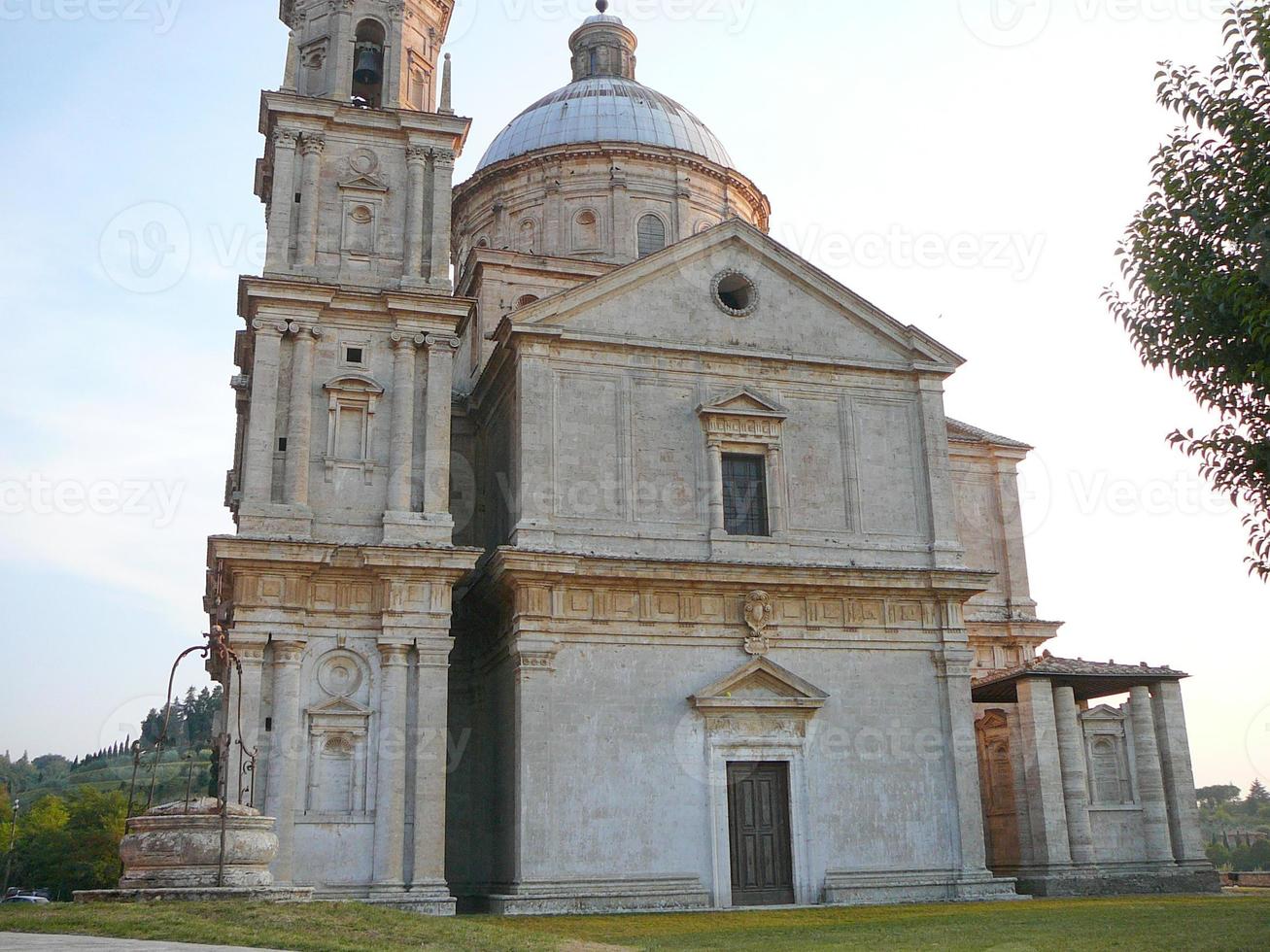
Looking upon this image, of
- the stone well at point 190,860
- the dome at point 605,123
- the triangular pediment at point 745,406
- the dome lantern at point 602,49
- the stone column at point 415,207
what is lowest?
the stone well at point 190,860

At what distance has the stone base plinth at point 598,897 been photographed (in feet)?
68.1

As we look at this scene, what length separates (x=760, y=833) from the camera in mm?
22781

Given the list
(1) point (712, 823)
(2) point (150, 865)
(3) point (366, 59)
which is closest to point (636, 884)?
(1) point (712, 823)

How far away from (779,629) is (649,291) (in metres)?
7.34

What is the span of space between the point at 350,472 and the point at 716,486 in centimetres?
707

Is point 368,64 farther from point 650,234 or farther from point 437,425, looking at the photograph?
point 650,234

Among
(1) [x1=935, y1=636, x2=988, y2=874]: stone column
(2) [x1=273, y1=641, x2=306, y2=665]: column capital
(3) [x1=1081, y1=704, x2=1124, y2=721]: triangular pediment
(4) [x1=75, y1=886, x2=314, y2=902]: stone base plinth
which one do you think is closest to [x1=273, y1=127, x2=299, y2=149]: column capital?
(2) [x1=273, y1=641, x2=306, y2=665]: column capital

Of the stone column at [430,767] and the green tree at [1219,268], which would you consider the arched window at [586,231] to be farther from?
the green tree at [1219,268]

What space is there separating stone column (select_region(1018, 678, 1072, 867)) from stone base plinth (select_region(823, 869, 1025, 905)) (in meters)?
1.37

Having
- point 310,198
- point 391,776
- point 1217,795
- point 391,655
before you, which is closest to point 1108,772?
point 391,776

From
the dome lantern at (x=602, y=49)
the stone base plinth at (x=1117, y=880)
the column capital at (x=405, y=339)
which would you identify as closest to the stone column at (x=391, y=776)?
the column capital at (x=405, y=339)

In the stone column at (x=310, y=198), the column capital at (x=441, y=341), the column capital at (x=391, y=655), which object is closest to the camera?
the column capital at (x=391, y=655)

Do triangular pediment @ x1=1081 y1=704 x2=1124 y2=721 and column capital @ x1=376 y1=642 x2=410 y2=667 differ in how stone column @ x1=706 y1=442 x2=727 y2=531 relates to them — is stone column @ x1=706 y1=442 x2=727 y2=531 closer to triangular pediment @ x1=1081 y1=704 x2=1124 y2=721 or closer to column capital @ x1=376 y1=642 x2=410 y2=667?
column capital @ x1=376 y1=642 x2=410 y2=667

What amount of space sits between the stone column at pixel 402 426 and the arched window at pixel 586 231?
35.5 ft
